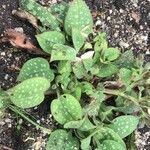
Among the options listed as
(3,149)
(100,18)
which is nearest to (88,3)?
(100,18)

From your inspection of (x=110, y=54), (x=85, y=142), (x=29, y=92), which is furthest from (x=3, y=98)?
(x=110, y=54)

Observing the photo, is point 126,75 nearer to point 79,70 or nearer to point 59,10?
point 79,70

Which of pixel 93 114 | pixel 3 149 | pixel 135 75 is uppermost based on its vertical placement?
pixel 135 75

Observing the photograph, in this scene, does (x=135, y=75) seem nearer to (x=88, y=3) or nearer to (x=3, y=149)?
(x=88, y=3)

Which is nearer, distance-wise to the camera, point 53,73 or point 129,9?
point 53,73

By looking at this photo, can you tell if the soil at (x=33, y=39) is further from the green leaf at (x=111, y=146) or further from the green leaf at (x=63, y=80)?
the green leaf at (x=111, y=146)

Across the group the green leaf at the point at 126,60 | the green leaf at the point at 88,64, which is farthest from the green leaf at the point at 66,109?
the green leaf at the point at 126,60

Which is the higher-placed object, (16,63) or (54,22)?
(54,22)

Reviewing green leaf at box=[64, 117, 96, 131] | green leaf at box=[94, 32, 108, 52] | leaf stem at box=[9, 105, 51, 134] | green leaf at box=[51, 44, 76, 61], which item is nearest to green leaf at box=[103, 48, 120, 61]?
green leaf at box=[94, 32, 108, 52]
